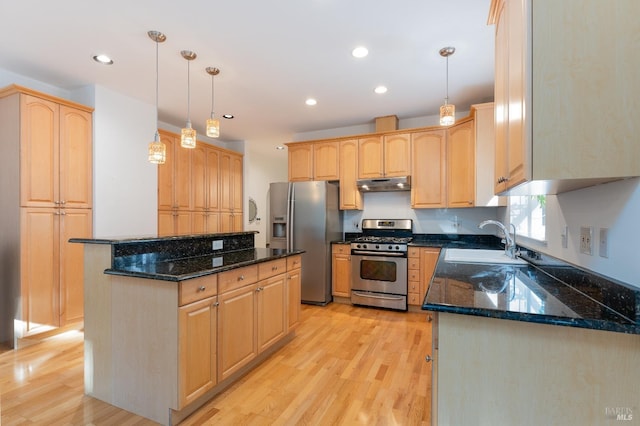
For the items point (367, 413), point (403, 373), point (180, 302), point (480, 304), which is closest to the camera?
point (480, 304)

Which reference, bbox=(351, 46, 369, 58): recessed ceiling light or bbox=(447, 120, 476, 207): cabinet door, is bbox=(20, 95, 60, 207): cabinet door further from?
bbox=(447, 120, 476, 207): cabinet door

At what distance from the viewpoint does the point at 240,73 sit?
3.16 meters

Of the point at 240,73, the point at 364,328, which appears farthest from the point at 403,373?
the point at 240,73

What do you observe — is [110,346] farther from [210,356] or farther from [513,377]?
[513,377]

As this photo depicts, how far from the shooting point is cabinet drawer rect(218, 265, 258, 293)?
2059 millimetres

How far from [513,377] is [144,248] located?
2.21 metres

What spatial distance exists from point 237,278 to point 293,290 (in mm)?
893

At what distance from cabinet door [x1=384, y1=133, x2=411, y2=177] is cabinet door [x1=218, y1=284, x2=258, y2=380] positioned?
2.72 m

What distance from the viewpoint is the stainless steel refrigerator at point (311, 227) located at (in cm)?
439

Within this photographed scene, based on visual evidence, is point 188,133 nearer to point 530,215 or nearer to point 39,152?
point 39,152

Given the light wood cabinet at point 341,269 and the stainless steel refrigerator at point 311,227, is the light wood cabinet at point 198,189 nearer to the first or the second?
the stainless steel refrigerator at point 311,227

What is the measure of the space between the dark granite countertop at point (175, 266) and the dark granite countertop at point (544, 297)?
1.32 meters

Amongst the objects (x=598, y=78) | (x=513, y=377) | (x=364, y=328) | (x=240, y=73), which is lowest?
(x=364, y=328)

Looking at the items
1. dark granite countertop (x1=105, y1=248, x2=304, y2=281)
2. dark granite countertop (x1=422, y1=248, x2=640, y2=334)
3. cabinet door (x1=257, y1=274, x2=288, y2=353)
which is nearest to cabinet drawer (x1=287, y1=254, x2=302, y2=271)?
cabinet door (x1=257, y1=274, x2=288, y2=353)
